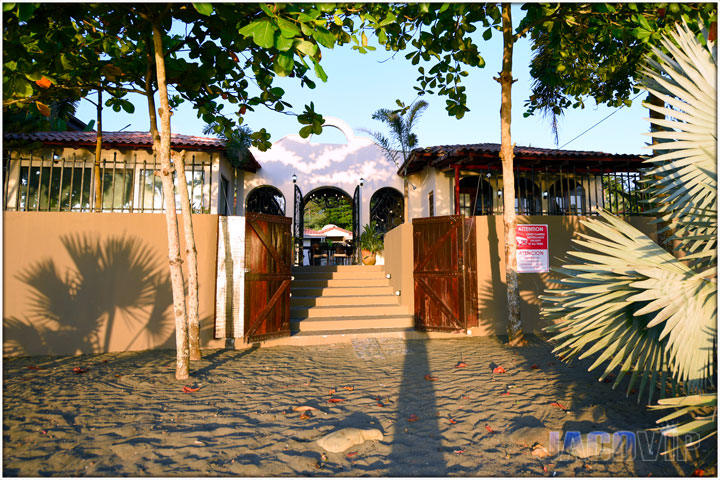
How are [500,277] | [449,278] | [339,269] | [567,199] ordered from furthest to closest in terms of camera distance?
[567,199], [339,269], [500,277], [449,278]

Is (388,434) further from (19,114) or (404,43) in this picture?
(19,114)

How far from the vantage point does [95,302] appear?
5699mm

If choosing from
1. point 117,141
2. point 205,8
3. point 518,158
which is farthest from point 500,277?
point 117,141

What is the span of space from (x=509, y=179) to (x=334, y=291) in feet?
14.0

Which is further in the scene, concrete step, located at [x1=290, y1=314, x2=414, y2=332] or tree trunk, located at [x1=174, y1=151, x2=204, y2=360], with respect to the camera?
concrete step, located at [x1=290, y1=314, x2=414, y2=332]

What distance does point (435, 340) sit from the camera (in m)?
6.68

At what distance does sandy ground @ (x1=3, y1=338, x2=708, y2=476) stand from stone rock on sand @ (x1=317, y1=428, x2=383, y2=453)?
0.18 feet

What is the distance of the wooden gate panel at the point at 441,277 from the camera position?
268 inches

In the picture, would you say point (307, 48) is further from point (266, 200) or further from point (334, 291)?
point (266, 200)

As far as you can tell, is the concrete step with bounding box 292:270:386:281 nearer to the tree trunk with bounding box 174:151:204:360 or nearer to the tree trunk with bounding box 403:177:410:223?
the tree trunk with bounding box 174:151:204:360

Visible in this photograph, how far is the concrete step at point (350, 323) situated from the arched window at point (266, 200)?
6236mm

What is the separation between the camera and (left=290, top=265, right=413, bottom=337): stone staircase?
6859 millimetres

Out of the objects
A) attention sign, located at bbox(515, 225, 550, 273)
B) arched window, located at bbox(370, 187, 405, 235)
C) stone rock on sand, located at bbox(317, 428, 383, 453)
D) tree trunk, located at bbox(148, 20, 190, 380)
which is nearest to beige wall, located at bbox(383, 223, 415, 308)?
attention sign, located at bbox(515, 225, 550, 273)

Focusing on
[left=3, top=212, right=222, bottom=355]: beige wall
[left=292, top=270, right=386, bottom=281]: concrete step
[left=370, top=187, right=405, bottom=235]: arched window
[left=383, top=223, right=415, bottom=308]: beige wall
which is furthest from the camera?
[left=370, top=187, right=405, bottom=235]: arched window
